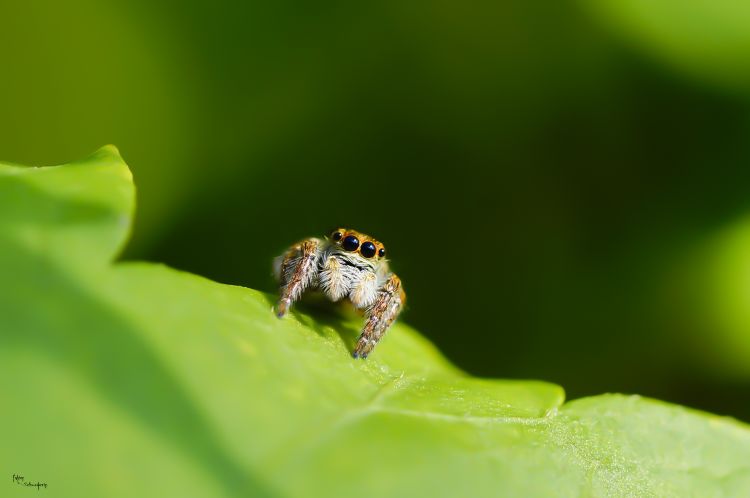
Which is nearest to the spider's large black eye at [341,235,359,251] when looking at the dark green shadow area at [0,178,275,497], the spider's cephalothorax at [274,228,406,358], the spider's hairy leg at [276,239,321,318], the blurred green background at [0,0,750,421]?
the spider's cephalothorax at [274,228,406,358]

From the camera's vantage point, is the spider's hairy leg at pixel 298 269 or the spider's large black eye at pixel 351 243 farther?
the spider's large black eye at pixel 351 243

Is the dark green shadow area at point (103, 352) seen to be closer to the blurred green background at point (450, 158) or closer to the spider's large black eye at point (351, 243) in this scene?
the spider's large black eye at point (351, 243)

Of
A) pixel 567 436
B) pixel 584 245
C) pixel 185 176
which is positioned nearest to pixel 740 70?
pixel 584 245

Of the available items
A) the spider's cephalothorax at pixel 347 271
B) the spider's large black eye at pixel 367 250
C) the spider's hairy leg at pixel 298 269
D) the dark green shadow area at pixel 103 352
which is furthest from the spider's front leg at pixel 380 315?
the dark green shadow area at pixel 103 352

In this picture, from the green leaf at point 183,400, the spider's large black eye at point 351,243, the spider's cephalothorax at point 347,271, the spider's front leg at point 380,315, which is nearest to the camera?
the green leaf at point 183,400

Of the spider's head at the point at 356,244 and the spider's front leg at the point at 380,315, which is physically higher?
the spider's head at the point at 356,244

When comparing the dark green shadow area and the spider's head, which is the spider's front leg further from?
the dark green shadow area

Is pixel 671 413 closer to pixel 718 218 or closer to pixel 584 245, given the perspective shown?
pixel 718 218
